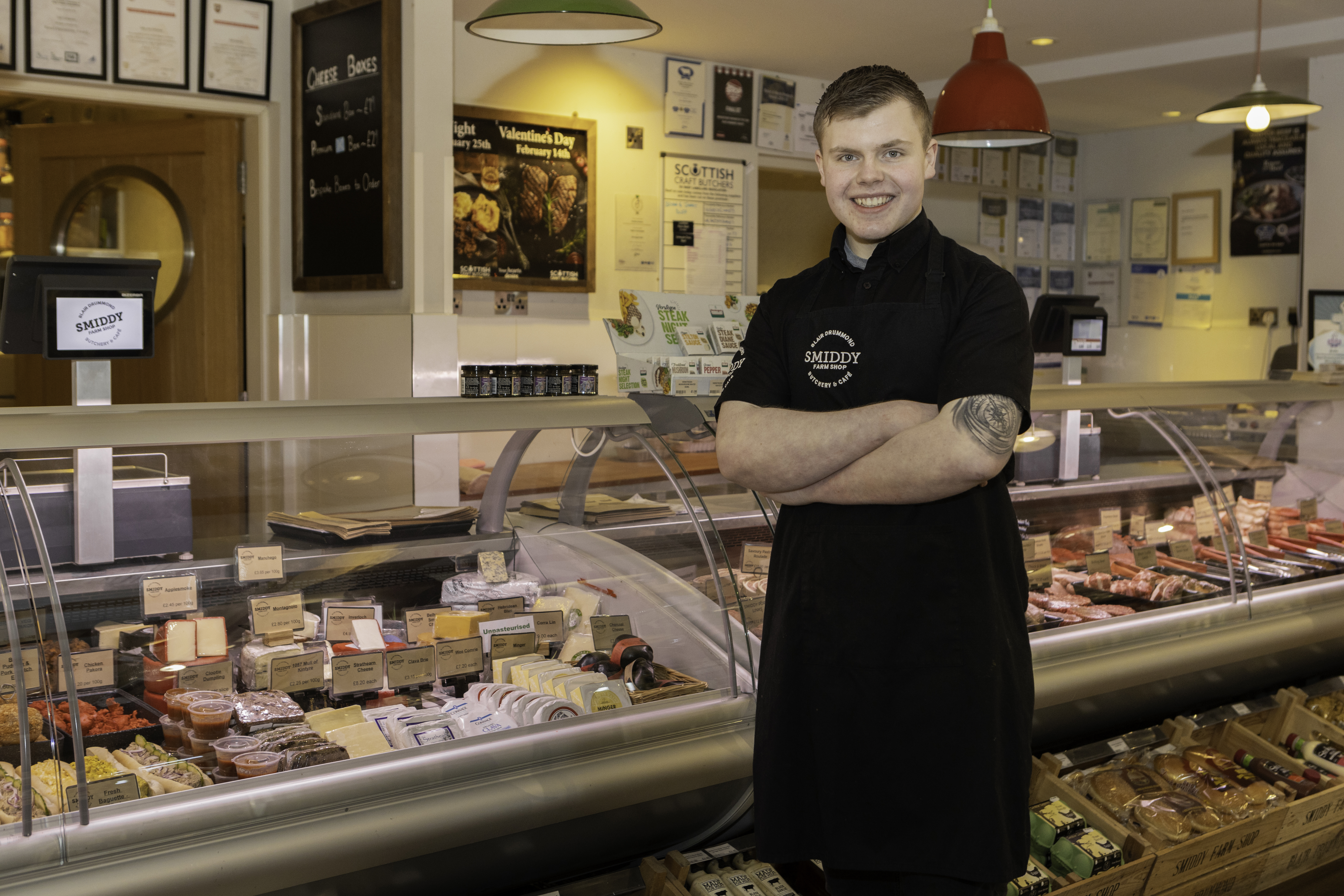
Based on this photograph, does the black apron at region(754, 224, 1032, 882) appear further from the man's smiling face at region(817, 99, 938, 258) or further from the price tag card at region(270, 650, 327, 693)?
the price tag card at region(270, 650, 327, 693)

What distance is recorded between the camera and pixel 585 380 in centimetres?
241

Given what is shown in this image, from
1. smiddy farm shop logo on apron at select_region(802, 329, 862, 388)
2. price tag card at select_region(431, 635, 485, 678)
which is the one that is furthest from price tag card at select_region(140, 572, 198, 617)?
smiddy farm shop logo on apron at select_region(802, 329, 862, 388)

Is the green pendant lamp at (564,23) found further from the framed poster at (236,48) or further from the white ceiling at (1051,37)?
the framed poster at (236,48)

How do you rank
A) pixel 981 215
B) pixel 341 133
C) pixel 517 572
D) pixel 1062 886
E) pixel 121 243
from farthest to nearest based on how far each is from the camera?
1. pixel 981 215
2. pixel 121 243
3. pixel 341 133
4. pixel 517 572
5. pixel 1062 886

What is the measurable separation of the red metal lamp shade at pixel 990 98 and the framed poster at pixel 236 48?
8.72ft

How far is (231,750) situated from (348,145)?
2936mm

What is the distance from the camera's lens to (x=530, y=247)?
568 centimetres

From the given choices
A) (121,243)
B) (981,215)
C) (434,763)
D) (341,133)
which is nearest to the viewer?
(434,763)

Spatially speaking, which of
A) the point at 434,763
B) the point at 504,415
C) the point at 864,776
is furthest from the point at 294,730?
the point at 864,776

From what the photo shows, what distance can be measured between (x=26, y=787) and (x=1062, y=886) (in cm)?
186

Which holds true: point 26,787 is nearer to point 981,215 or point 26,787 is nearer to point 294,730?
point 294,730

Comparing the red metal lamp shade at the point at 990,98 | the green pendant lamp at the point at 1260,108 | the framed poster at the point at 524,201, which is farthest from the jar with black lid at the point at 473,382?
the green pendant lamp at the point at 1260,108

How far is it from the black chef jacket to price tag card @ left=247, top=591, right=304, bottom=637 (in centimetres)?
107

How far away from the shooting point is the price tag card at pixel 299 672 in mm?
2146
